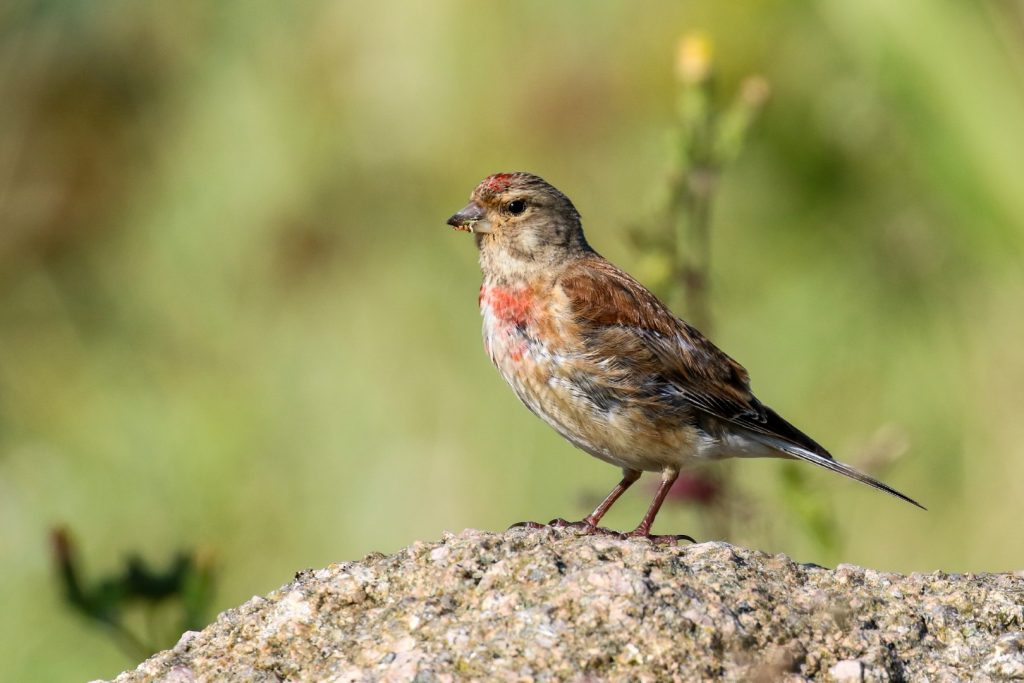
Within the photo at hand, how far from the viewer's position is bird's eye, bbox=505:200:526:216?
4.49 meters

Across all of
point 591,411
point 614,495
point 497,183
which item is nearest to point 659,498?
point 614,495

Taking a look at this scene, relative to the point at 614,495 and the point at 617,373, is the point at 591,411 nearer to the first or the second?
the point at 617,373

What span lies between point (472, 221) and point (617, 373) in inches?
28.5

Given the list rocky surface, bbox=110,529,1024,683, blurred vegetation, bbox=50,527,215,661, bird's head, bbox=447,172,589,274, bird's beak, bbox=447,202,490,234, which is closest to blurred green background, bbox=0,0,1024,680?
bird's head, bbox=447,172,589,274

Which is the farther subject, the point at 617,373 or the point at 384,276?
the point at 384,276

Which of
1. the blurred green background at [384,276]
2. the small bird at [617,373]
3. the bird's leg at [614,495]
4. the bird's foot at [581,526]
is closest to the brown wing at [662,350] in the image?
the small bird at [617,373]

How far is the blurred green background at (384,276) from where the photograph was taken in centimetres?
593

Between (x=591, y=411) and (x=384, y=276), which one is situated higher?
(x=384, y=276)

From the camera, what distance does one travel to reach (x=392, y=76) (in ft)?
23.5

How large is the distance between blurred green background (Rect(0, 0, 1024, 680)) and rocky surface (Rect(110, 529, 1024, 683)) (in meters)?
2.62

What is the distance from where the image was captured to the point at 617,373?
408 centimetres

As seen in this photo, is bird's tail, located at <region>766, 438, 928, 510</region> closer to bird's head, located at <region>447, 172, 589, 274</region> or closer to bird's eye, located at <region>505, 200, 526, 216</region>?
bird's head, located at <region>447, 172, 589, 274</region>

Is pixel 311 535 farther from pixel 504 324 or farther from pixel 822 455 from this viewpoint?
pixel 822 455

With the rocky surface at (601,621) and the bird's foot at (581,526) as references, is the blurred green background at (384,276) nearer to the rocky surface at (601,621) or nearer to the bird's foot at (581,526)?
the bird's foot at (581,526)
